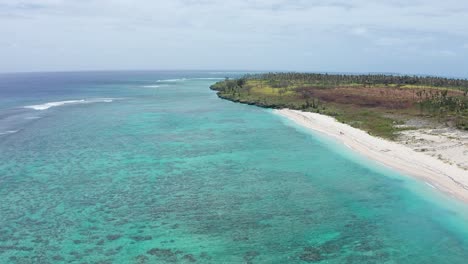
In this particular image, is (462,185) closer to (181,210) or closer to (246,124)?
(181,210)

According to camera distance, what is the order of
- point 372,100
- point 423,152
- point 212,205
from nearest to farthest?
point 212,205, point 423,152, point 372,100

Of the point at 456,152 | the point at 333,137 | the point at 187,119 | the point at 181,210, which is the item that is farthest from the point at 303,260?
the point at 187,119

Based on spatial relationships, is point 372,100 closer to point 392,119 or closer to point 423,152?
point 392,119

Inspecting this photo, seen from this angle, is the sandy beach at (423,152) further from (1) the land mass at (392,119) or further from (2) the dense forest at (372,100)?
(2) the dense forest at (372,100)

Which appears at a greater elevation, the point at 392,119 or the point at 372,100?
the point at 372,100

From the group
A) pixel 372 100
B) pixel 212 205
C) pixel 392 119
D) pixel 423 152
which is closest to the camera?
pixel 212 205

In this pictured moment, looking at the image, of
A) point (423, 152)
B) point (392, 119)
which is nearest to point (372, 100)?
point (392, 119)

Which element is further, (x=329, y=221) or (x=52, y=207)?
(x=52, y=207)

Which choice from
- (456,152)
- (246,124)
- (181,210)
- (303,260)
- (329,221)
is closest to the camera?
(303,260)
